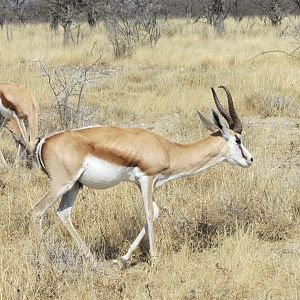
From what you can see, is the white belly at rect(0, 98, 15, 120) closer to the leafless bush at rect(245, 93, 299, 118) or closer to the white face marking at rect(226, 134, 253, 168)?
the white face marking at rect(226, 134, 253, 168)

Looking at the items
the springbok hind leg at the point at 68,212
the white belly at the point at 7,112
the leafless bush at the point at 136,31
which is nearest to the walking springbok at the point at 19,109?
the white belly at the point at 7,112

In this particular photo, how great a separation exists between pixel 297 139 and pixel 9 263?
5.49m

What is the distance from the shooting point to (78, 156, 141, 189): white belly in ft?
14.2

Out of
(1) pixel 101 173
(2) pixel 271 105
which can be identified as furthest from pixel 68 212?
(2) pixel 271 105

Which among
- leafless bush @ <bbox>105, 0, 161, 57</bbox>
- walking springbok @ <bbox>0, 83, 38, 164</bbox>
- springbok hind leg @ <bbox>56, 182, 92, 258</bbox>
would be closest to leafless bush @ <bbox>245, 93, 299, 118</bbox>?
walking springbok @ <bbox>0, 83, 38, 164</bbox>

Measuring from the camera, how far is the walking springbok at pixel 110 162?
4316mm

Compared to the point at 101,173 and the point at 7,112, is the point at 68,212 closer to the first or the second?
the point at 101,173

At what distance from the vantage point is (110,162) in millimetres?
4332

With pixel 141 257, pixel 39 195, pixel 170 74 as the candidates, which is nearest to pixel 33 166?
pixel 39 195

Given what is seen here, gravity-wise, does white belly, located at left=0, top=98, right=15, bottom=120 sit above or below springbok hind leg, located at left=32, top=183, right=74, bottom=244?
below

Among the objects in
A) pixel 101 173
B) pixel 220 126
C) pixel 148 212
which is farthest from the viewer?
pixel 220 126

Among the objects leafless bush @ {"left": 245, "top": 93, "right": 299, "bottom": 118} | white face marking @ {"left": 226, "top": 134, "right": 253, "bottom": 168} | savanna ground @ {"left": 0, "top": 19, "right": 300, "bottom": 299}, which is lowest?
leafless bush @ {"left": 245, "top": 93, "right": 299, "bottom": 118}

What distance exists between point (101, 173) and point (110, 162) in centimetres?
10

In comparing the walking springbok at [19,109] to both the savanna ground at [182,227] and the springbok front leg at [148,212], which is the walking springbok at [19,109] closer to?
the savanna ground at [182,227]
